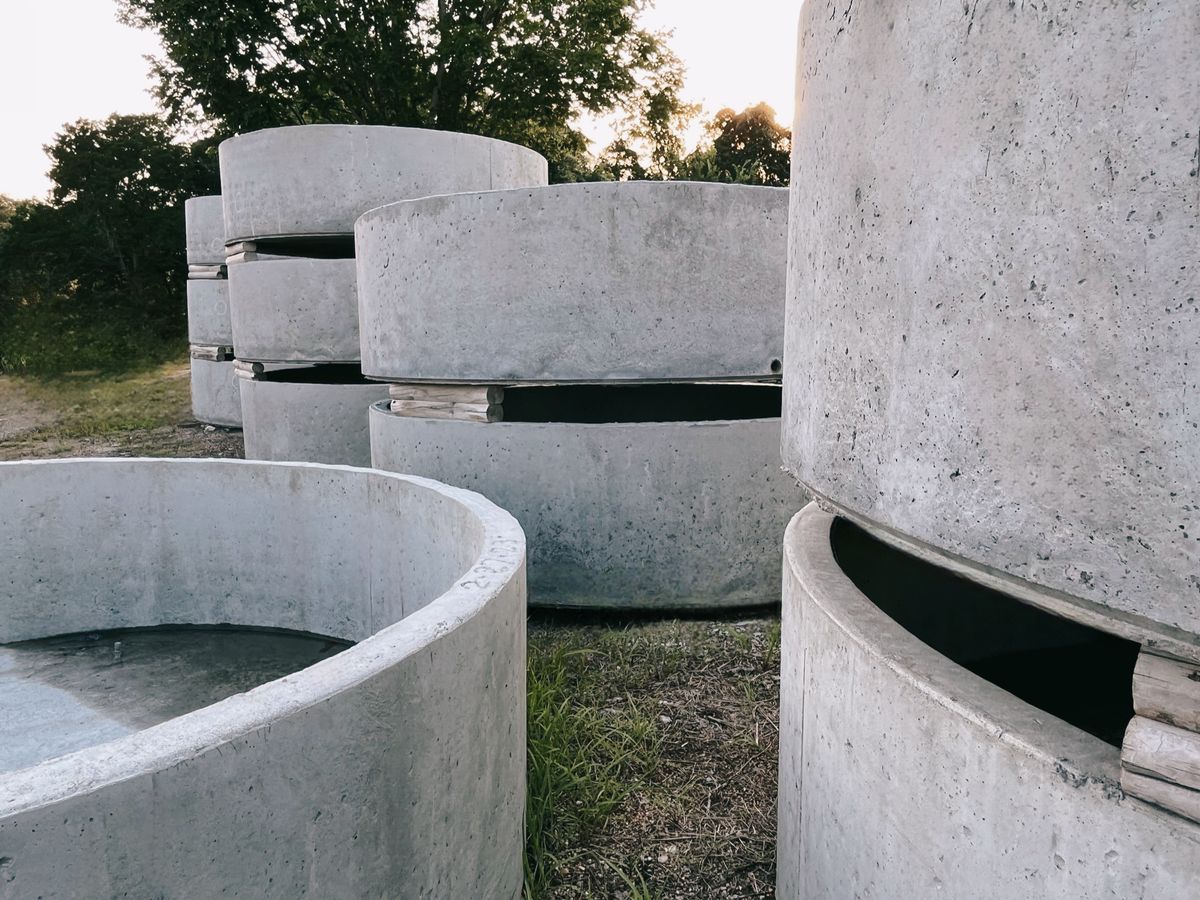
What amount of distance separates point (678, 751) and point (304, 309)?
4875 millimetres

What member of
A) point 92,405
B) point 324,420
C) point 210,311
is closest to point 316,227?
point 324,420

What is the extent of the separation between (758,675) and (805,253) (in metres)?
2.22

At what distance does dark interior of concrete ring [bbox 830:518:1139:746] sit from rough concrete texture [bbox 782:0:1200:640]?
3.57 feet

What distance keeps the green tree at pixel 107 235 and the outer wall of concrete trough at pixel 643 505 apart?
17818 millimetres

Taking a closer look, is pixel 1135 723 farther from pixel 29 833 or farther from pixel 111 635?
pixel 111 635

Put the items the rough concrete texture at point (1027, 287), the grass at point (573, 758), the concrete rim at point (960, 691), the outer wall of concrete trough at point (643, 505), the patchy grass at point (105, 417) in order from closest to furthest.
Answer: the rough concrete texture at point (1027, 287), the concrete rim at point (960, 691), the grass at point (573, 758), the outer wall of concrete trough at point (643, 505), the patchy grass at point (105, 417)

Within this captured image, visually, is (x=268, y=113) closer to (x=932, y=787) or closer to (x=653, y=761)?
(x=653, y=761)

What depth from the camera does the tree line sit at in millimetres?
17266

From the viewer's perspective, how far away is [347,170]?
6.16 meters

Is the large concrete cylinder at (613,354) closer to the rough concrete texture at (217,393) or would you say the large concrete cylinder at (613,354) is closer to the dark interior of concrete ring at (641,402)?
the dark interior of concrete ring at (641,402)

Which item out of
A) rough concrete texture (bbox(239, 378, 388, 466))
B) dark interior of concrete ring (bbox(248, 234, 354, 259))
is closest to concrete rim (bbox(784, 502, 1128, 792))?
rough concrete texture (bbox(239, 378, 388, 466))

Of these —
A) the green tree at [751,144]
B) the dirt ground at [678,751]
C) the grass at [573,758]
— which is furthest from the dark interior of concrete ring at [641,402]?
the green tree at [751,144]

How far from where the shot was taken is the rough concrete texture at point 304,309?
644 cm

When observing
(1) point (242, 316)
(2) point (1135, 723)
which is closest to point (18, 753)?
(2) point (1135, 723)
